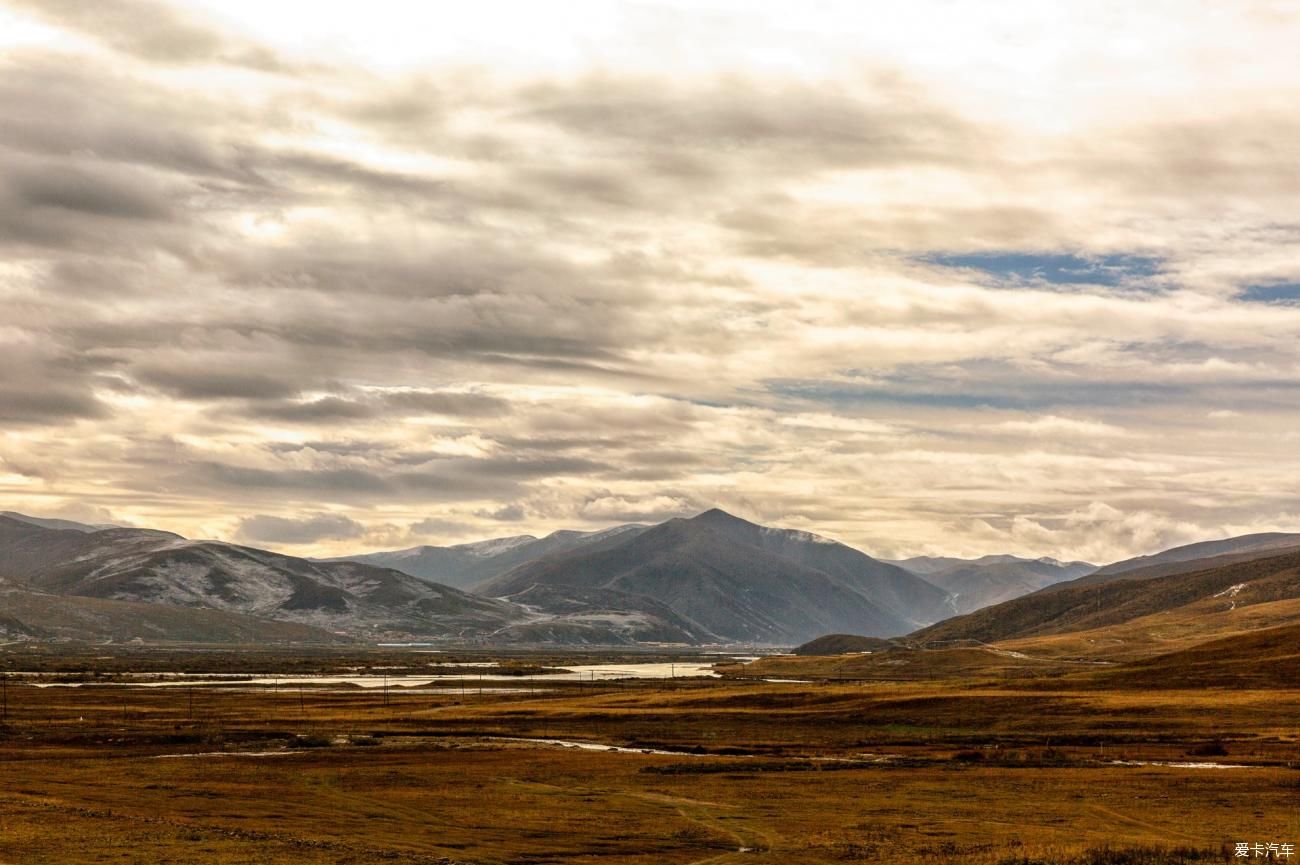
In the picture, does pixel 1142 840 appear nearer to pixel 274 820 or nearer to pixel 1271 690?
pixel 274 820

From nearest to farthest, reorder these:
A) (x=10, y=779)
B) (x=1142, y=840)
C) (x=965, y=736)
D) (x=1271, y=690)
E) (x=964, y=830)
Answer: (x=1142, y=840), (x=964, y=830), (x=10, y=779), (x=965, y=736), (x=1271, y=690)

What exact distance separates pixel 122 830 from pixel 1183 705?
147653mm

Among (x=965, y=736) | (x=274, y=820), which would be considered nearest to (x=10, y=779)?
(x=274, y=820)

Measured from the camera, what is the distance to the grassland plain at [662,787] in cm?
6912

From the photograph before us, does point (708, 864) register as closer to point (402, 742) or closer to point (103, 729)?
point (402, 742)

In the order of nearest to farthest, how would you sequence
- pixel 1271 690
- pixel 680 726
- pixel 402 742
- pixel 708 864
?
pixel 708 864, pixel 402 742, pixel 680 726, pixel 1271 690

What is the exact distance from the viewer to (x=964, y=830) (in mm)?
77000

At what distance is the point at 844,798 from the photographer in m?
92.8

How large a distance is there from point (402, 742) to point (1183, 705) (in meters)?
108

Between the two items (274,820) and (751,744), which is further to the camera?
(751,744)

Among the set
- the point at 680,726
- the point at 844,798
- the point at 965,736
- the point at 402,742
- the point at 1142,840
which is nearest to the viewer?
the point at 1142,840

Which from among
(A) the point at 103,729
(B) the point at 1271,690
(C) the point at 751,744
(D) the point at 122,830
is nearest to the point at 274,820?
(D) the point at 122,830

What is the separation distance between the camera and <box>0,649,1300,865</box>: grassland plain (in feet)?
227

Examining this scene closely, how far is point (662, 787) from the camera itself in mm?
100250
